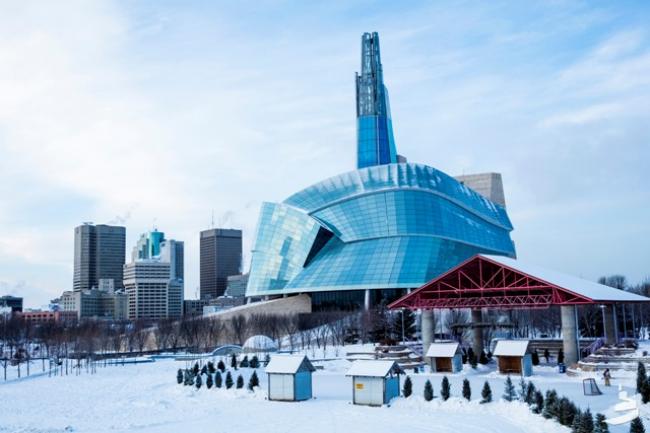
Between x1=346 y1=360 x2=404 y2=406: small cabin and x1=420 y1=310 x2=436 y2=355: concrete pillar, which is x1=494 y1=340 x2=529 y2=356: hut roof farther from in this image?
x1=346 y1=360 x2=404 y2=406: small cabin

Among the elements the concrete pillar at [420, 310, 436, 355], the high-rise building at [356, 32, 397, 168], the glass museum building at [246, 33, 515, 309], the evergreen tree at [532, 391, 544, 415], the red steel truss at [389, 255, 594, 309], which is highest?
the high-rise building at [356, 32, 397, 168]

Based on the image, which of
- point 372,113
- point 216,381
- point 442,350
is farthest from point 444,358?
point 372,113

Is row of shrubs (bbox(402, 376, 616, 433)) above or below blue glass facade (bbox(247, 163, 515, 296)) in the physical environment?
below

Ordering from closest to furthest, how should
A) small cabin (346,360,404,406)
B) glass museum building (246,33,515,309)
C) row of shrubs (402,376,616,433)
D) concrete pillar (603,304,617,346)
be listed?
row of shrubs (402,376,616,433) < small cabin (346,360,404,406) < concrete pillar (603,304,617,346) < glass museum building (246,33,515,309)

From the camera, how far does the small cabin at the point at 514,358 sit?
149 feet

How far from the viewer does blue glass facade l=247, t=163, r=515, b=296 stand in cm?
10475

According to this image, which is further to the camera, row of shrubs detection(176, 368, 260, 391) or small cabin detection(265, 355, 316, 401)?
row of shrubs detection(176, 368, 260, 391)

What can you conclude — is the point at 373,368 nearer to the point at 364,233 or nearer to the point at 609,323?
the point at 609,323

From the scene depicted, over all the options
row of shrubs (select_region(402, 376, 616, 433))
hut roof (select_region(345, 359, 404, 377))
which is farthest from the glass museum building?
row of shrubs (select_region(402, 376, 616, 433))

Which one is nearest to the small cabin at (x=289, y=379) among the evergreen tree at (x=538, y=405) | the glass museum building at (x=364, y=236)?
the evergreen tree at (x=538, y=405)

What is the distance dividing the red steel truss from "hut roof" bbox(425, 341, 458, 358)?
4629 mm

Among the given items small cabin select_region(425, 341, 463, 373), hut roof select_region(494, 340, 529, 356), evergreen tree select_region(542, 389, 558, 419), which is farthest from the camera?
small cabin select_region(425, 341, 463, 373)

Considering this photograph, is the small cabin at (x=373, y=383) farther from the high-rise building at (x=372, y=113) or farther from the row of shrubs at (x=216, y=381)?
the high-rise building at (x=372, y=113)

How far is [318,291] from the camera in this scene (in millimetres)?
107188
